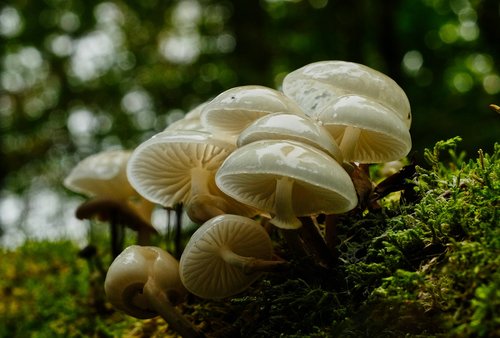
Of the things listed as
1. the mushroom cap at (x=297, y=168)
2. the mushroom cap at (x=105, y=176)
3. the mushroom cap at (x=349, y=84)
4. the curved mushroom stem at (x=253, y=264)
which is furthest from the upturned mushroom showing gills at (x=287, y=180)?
the mushroom cap at (x=105, y=176)

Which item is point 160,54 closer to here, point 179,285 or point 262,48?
point 262,48

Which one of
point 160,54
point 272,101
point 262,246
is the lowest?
point 160,54

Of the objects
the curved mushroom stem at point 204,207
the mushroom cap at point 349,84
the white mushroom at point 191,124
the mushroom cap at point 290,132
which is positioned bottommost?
the curved mushroom stem at point 204,207

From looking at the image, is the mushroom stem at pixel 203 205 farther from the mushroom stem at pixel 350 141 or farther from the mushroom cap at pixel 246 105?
the mushroom stem at pixel 350 141

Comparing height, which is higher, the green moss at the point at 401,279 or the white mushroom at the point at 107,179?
the green moss at the point at 401,279

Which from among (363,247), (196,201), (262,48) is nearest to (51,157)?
(262,48)

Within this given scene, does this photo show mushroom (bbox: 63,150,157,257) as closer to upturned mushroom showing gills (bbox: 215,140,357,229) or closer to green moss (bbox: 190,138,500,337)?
green moss (bbox: 190,138,500,337)

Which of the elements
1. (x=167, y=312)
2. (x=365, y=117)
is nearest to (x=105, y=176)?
(x=167, y=312)
